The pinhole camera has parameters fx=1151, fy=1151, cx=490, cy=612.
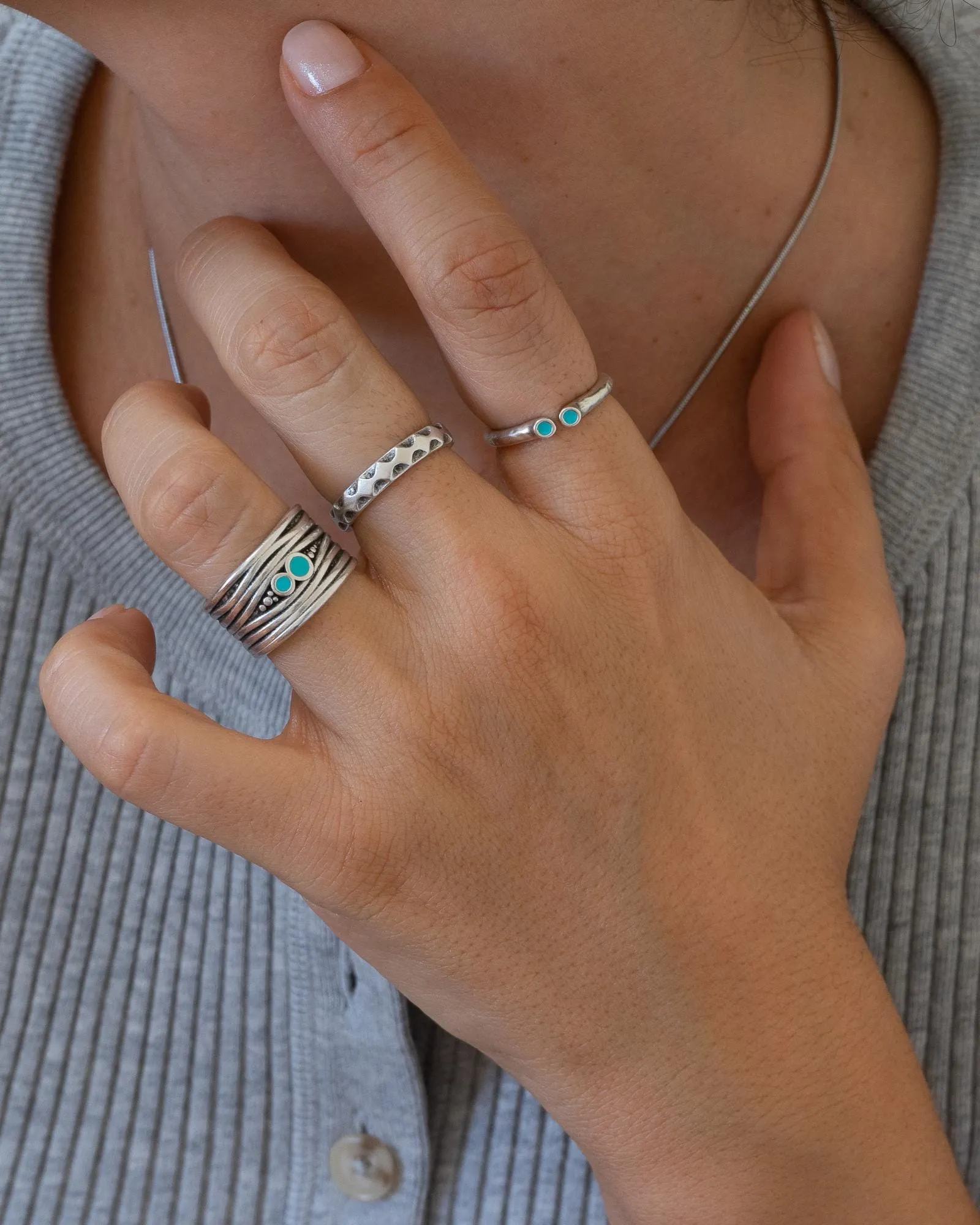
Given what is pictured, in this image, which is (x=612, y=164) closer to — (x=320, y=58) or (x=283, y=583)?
(x=320, y=58)

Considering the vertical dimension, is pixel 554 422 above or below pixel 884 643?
above

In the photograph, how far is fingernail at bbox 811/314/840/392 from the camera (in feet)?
2.77

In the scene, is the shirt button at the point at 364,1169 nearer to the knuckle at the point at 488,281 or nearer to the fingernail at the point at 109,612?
the fingernail at the point at 109,612

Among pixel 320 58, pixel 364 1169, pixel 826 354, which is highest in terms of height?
pixel 320 58

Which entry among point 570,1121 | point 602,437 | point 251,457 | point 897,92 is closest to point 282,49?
point 602,437

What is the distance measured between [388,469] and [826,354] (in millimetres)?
400

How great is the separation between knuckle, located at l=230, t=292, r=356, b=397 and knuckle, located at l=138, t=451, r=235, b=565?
5cm

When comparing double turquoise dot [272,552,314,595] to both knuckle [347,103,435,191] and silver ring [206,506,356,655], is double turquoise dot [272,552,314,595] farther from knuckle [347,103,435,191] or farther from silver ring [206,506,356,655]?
knuckle [347,103,435,191]

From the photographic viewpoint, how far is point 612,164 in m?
0.73

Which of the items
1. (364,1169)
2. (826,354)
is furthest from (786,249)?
(364,1169)

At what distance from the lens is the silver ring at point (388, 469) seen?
61cm

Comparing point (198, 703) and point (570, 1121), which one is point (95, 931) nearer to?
point (198, 703)

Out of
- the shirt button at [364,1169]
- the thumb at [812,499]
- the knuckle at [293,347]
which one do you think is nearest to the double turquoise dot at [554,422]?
the knuckle at [293,347]

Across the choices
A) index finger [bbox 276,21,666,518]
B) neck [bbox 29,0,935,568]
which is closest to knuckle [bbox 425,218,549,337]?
index finger [bbox 276,21,666,518]
